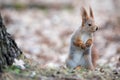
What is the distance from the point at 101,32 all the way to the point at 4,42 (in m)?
7.19

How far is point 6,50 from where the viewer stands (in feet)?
17.7

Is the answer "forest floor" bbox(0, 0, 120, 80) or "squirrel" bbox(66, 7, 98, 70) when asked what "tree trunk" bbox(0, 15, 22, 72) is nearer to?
"forest floor" bbox(0, 0, 120, 80)

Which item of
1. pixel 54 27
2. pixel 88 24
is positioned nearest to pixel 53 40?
pixel 54 27

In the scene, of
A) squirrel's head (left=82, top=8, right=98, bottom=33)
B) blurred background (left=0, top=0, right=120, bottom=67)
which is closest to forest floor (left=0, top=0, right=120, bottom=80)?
blurred background (left=0, top=0, right=120, bottom=67)

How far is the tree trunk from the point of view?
17.2ft

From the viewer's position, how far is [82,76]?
5.51 metres

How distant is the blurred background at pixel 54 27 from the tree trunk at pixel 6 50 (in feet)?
6.90

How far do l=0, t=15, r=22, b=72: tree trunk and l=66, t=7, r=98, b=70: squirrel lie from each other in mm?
865

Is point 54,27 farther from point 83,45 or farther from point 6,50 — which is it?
point 6,50

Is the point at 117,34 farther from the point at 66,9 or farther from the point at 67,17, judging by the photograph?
the point at 66,9

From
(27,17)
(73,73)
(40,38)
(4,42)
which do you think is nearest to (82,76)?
(73,73)

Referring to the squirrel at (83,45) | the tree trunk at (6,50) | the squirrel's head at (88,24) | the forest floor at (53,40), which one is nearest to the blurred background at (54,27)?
the forest floor at (53,40)

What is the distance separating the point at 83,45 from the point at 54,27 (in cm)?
764

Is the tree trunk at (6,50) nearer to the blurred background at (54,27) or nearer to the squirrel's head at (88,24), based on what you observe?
the squirrel's head at (88,24)
